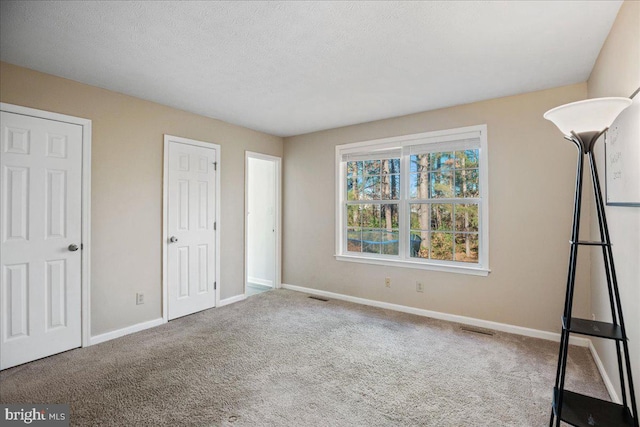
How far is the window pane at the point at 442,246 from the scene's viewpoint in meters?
3.74

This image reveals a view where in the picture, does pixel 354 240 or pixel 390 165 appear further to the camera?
pixel 354 240

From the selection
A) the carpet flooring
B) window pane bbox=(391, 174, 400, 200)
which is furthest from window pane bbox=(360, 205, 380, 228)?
the carpet flooring

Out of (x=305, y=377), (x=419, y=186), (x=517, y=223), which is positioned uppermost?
(x=419, y=186)

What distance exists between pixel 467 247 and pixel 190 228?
332 cm

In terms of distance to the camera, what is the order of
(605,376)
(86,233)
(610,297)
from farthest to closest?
(86,233) → (605,376) → (610,297)

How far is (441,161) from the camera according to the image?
3768 millimetres

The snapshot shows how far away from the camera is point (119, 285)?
3.23 meters

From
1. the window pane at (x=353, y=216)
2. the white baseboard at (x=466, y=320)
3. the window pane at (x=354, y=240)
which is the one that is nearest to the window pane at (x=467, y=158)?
Answer: the window pane at (x=353, y=216)

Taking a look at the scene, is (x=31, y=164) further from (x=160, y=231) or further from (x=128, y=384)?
(x=128, y=384)

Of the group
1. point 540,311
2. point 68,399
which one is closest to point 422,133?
point 540,311

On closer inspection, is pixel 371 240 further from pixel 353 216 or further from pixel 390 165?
pixel 390 165

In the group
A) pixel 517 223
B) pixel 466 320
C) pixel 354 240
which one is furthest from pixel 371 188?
pixel 466 320

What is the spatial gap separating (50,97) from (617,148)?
433 centimetres

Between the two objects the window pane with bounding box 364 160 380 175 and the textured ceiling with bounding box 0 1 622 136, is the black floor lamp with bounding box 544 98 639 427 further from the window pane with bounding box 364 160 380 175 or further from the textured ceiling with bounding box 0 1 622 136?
the window pane with bounding box 364 160 380 175
